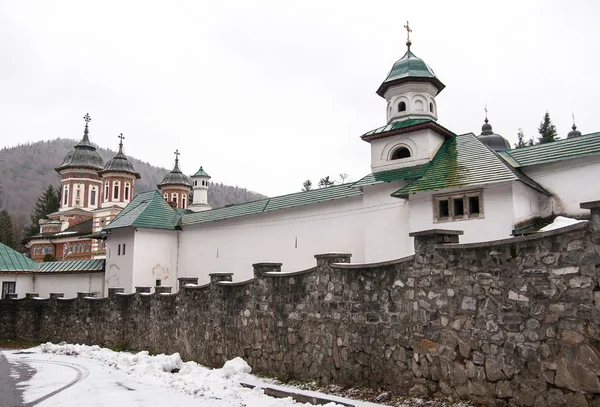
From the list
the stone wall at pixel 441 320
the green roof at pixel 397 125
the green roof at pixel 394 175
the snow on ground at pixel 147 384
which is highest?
the green roof at pixel 397 125

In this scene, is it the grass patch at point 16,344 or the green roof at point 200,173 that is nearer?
the grass patch at point 16,344

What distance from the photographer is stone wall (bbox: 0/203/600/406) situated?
6.29 meters

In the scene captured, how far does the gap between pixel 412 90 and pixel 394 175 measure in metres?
4.55

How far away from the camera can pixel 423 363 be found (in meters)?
7.86

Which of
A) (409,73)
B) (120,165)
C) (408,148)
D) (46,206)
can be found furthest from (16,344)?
(46,206)

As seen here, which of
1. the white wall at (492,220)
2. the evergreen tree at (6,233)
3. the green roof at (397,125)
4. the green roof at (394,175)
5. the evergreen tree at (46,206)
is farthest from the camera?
the evergreen tree at (46,206)

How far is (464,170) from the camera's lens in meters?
15.4

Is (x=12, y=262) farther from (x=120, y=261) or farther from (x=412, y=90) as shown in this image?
(x=412, y=90)

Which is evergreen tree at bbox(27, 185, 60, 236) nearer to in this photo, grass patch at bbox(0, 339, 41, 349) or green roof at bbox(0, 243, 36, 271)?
green roof at bbox(0, 243, 36, 271)

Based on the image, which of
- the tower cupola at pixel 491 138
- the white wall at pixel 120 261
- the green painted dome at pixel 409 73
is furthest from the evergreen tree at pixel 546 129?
the white wall at pixel 120 261

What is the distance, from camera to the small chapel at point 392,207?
14672mm

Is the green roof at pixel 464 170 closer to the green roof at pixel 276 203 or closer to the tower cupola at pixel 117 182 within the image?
the green roof at pixel 276 203

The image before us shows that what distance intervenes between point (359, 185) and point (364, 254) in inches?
100.0

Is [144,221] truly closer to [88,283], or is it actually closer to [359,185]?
[88,283]
